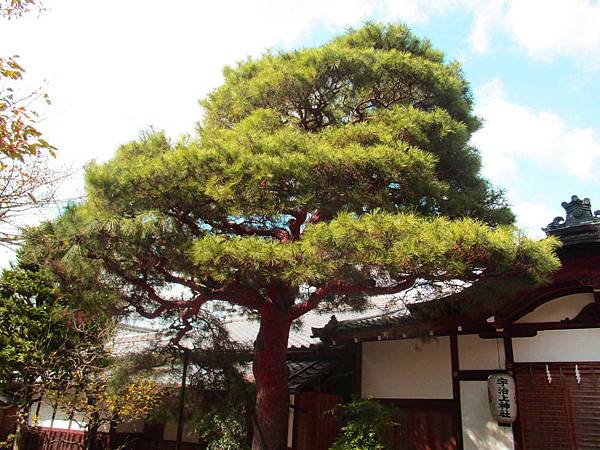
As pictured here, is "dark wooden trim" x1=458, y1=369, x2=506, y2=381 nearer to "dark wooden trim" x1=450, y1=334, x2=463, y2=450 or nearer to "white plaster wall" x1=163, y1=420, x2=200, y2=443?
"dark wooden trim" x1=450, y1=334, x2=463, y2=450

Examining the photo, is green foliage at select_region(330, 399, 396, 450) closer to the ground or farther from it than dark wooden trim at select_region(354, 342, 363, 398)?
closer to the ground

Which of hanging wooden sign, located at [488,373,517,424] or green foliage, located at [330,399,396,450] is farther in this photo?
hanging wooden sign, located at [488,373,517,424]

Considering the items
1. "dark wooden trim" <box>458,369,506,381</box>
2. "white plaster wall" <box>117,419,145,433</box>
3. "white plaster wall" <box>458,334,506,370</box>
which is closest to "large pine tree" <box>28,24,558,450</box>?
"white plaster wall" <box>458,334,506,370</box>

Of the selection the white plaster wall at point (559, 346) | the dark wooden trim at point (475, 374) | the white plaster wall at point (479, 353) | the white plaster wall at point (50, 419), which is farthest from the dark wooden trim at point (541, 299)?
the white plaster wall at point (50, 419)

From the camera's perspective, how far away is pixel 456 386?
7.88m

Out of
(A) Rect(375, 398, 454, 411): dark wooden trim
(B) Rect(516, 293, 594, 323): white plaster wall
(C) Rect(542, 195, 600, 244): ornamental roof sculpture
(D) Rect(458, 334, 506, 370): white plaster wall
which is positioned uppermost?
(C) Rect(542, 195, 600, 244): ornamental roof sculpture

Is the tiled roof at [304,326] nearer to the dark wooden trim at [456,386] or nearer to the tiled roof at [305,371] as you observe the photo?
the tiled roof at [305,371]

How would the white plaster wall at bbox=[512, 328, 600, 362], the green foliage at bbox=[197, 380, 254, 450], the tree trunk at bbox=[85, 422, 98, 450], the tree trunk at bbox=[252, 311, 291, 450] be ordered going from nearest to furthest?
the tree trunk at bbox=[252, 311, 291, 450] → the white plaster wall at bbox=[512, 328, 600, 362] → the green foliage at bbox=[197, 380, 254, 450] → the tree trunk at bbox=[85, 422, 98, 450]

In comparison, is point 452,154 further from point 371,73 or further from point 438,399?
point 438,399

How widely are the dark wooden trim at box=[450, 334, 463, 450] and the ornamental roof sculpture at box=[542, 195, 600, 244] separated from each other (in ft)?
8.26

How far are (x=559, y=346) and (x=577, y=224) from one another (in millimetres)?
2019

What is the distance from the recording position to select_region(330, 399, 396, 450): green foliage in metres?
6.75

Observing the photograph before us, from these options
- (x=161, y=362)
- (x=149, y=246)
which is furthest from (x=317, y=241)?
(x=161, y=362)

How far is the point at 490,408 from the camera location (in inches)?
291
